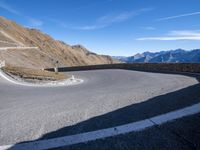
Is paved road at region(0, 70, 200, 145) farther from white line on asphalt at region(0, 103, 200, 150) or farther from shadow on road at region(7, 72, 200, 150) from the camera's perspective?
white line on asphalt at region(0, 103, 200, 150)

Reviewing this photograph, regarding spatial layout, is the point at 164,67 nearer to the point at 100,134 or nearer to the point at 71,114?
the point at 71,114

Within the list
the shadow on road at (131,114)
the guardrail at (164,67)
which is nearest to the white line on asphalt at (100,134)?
the shadow on road at (131,114)

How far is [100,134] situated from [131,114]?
1.99 meters

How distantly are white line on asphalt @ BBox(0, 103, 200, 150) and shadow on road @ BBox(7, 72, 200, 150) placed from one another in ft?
0.77

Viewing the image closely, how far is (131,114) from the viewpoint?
7828 millimetres

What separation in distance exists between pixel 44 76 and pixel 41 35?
496 ft

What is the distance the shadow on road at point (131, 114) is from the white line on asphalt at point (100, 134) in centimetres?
24

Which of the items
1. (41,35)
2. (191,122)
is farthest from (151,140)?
(41,35)

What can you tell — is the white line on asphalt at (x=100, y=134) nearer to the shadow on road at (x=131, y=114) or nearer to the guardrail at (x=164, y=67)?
the shadow on road at (x=131, y=114)

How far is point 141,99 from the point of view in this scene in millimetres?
10242

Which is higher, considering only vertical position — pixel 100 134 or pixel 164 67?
pixel 100 134

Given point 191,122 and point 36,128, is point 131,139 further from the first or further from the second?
point 36,128

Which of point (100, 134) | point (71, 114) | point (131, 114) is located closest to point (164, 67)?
point (131, 114)

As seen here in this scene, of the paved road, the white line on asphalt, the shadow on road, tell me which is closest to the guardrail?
the shadow on road
